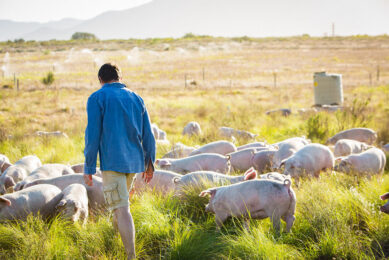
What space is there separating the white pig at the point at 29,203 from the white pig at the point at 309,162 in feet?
13.0

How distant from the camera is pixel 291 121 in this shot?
13.0 m

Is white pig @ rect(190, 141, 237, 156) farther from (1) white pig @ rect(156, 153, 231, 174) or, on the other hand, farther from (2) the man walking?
(2) the man walking

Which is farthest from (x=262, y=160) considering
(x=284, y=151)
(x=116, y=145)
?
(x=116, y=145)

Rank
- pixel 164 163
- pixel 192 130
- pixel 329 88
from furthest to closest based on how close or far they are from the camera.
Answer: pixel 329 88
pixel 192 130
pixel 164 163

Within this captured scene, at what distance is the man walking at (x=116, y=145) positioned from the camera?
12.2 feet

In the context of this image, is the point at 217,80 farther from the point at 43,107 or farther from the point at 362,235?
the point at 362,235

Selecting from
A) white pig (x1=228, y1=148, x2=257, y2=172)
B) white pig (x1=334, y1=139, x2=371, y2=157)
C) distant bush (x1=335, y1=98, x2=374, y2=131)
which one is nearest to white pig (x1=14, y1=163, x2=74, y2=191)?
white pig (x1=228, y1=148, x2=257, y2=172)

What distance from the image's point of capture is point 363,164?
7207mm

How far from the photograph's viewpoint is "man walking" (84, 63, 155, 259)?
147 inches

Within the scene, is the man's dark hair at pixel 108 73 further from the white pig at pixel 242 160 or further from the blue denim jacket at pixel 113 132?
the white pig at pixel 242 160

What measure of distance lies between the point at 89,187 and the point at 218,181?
6.74 ft

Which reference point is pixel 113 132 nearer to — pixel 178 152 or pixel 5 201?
pixel 5 201

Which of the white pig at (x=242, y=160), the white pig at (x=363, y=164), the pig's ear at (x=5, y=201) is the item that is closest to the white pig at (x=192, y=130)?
the white pig at (x=242, y=160)

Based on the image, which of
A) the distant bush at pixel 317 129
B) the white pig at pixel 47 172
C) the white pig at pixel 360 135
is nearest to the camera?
the white pig at pixel 47 172
